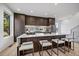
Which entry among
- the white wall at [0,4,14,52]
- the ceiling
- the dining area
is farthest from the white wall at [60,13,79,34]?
the white wall at [0,4,14,52]

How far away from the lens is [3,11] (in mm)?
1804

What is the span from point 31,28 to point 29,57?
2053 mm

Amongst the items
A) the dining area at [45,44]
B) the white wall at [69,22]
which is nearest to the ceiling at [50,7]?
the white wall at [69,22]

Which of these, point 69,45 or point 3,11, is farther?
point 69,45

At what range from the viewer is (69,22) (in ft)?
6.07

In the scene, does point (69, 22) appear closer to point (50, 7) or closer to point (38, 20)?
point (50, 7)

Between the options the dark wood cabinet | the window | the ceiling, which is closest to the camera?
the ceiling

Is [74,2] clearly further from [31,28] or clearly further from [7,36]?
[31,28]

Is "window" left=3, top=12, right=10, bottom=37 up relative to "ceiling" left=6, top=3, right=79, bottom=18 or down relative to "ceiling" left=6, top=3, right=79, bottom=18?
down

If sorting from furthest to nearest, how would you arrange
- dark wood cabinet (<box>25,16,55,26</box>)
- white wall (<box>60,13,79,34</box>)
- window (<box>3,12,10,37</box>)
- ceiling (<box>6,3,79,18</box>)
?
dark wood cabinet (<box>25,16,55,26</box>) → window (<box>3,12,10,37</box>) → white wall (<box>60,13,79,34</box>) → ceiling (<box>6,3,79,18</box>)

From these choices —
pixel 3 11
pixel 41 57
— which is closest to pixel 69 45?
pixel 41 57

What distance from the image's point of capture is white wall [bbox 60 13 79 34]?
177cm

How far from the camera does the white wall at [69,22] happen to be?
1.77 metres

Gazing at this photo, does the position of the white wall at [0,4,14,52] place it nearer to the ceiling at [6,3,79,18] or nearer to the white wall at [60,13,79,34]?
the ceiling at [6,3,79,18]
